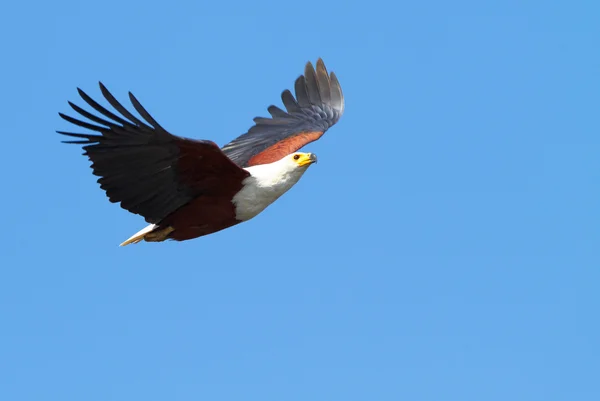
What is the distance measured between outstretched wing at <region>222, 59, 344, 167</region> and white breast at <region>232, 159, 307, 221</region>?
2077 mm

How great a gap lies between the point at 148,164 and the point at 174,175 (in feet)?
1.27

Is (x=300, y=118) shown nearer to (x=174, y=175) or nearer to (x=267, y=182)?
(x=267, y=182)

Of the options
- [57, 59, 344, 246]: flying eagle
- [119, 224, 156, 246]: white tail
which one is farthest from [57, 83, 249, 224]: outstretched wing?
[119, 224, 156, 246]: white tail

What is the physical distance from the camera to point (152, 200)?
495 inches

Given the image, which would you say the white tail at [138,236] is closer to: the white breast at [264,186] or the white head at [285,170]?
the white breast at [264,186]

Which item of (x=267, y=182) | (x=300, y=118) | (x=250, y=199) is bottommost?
(x=250, y=199)

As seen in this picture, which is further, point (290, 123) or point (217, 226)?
point (290, 123)

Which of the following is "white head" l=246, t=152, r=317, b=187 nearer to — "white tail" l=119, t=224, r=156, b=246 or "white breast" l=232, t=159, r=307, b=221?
"white breast" l=232, t=159, r=307, b=221

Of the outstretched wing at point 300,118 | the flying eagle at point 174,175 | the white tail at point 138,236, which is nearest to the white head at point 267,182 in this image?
the flying eagle at point 174,175

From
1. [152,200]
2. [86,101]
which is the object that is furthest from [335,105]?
[86,101]

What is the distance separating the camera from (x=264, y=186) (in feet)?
42.4

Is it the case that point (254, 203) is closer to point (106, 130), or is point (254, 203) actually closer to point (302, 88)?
point (106, 130)

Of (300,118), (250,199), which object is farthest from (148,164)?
(300,118)

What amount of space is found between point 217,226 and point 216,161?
52.1 inches
